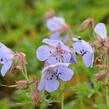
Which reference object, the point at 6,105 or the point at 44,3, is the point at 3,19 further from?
the point at 6,105

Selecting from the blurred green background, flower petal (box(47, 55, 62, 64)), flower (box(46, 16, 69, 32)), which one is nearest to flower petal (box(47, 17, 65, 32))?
flower (box(46, 16, 69, 32))

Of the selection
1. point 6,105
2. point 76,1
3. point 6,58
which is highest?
point 76,1

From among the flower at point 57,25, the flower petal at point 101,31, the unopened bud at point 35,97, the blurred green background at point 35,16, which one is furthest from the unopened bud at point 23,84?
the blurred green background at point 35,16

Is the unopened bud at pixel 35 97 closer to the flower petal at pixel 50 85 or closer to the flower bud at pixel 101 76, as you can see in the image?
the flower petal at pixel 50 85

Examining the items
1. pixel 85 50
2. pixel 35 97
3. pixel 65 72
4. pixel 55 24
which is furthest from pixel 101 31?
pixel 55 24

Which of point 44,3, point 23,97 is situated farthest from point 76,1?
point 23,97
